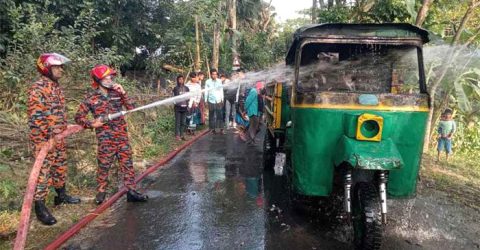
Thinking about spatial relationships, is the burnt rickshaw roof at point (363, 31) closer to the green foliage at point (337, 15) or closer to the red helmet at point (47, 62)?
the red helmet at point (47, 62)

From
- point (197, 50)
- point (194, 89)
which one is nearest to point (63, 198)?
point (194, 89)

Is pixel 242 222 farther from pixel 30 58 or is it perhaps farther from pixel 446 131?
pixel 446 131

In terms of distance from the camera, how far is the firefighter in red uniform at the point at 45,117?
503 centimetres

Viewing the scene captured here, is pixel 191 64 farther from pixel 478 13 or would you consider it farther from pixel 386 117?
pixel 386 117

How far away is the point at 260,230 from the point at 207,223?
27.6 inches

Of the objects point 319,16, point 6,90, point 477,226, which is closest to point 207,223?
point 477,226

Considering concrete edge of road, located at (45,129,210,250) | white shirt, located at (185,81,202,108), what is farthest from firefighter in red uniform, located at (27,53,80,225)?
white shirt, located at (185,81,202,108)

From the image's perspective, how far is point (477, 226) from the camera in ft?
18.1

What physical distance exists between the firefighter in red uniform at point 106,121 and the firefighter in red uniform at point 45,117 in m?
0.36

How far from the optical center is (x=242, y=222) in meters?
5.43

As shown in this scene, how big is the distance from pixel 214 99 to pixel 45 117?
788 cm

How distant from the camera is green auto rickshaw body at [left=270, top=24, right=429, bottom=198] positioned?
4668 millimetres

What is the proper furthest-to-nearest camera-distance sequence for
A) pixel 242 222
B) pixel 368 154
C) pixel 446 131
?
1. pixel 446 131
2. pixel 242 222
3. pixel 368 154

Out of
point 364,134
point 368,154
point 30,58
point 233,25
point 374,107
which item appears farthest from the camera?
point 233,25
